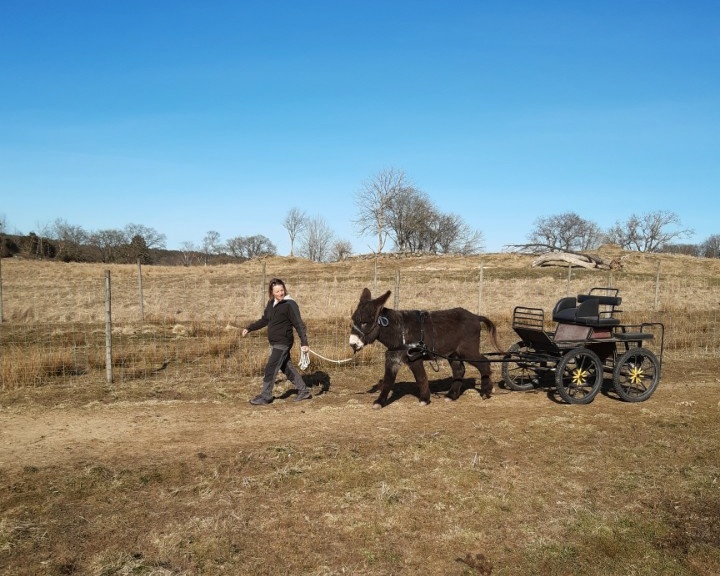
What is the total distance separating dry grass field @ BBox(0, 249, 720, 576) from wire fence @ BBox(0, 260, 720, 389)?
19 centimetres

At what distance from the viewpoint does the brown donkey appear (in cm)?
729

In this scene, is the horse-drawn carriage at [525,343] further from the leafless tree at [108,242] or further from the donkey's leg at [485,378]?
the leafless tree at [108,242]

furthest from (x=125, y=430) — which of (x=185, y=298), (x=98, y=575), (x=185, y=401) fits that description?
(x=185, y=298)

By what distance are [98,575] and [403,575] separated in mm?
2101

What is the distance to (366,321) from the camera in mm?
7238

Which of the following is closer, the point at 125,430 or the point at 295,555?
the point at 295,555

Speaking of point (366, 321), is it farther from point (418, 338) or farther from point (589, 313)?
point (589, 313)

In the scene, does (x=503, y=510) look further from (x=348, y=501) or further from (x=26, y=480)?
(x=26, y=480)

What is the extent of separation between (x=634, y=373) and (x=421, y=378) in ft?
11.3

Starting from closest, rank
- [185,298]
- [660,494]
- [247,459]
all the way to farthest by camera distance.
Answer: [660,494] < [247,459] < [185,298]

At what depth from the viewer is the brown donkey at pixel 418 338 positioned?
23.9 feet

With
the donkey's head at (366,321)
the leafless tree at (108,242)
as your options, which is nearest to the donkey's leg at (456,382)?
the donkey's head at (366,321)

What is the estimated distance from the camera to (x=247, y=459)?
5500 millimetres

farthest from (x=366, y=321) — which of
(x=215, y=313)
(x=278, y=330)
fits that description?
(x=215, y=313)
